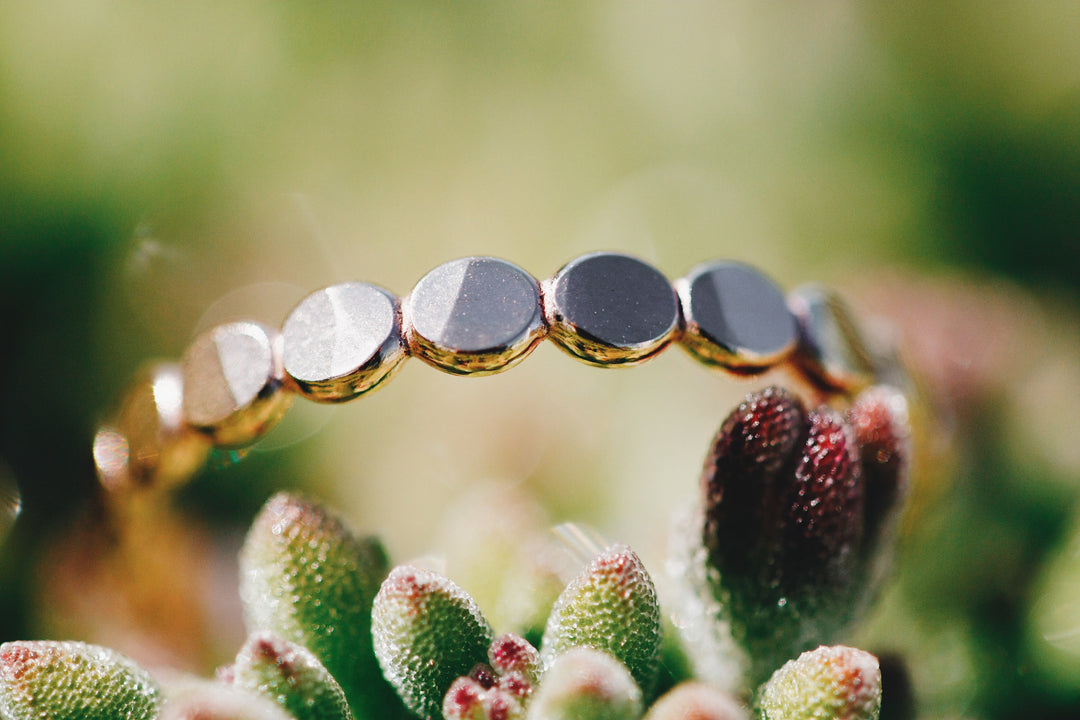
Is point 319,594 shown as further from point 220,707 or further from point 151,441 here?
point 151,441

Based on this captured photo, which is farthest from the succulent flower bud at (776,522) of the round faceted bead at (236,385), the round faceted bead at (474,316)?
the round faceted bead at (236,385)

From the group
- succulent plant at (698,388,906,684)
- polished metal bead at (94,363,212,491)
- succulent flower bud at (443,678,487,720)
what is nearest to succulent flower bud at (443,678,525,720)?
succulent flower bud at (443,678,487,720)

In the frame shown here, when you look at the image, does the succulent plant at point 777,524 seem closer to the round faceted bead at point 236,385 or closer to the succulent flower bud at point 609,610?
the succulent flower bud at point 609,610

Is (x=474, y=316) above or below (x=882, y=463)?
above

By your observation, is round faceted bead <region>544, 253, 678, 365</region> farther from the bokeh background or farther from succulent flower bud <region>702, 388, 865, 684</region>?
the bokeh background

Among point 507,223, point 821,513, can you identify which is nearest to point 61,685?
point 821,513
